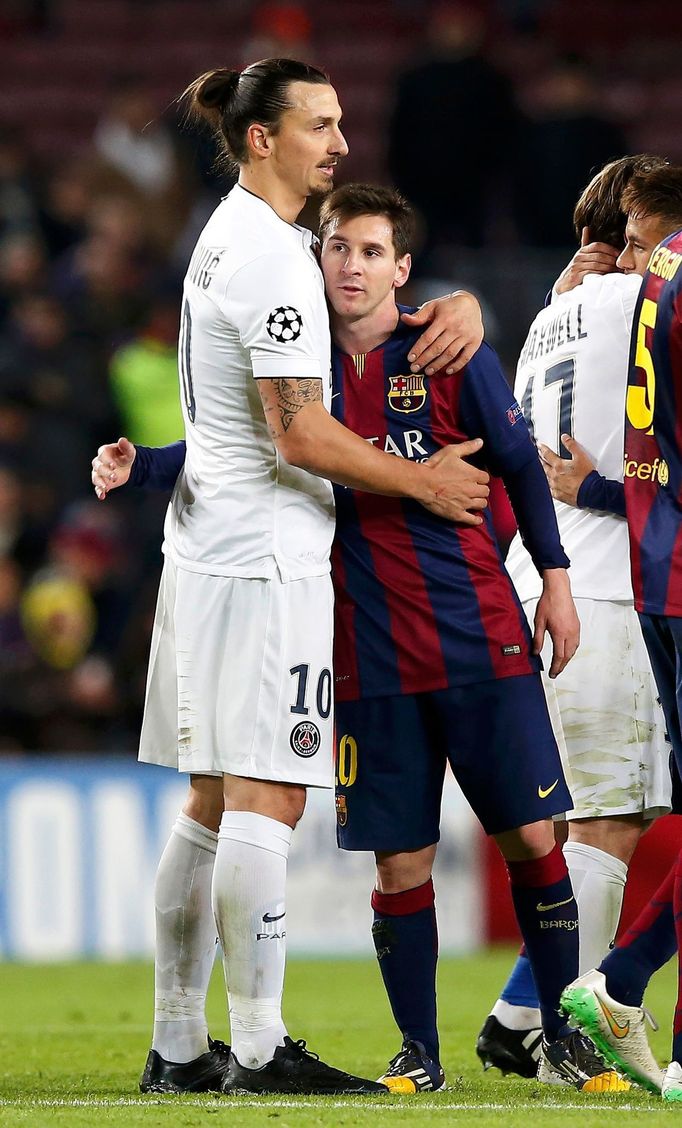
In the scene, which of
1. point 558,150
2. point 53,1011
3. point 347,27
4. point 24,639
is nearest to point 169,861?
point 53,1011

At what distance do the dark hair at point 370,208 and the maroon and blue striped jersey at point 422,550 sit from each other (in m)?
0.24

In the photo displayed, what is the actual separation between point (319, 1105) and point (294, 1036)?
2066mm

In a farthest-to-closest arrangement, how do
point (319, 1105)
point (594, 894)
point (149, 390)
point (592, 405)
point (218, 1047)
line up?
point (149, 390) → point (592, 405) → point (594, 894) → point (218, 1047) → point (319, 1105)

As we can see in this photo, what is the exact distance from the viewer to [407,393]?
14.3 ft

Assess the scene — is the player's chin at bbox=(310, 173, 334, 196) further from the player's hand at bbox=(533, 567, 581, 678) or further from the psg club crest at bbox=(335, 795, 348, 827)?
the psg club crest at bbox=(335, 795, 348, 827)

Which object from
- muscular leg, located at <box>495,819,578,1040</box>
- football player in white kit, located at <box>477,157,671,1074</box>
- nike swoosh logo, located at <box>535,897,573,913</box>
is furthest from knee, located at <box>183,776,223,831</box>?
football player in white kit, located at <box>477,157,671,1074</box>

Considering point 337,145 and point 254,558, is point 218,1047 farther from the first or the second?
point 337,145

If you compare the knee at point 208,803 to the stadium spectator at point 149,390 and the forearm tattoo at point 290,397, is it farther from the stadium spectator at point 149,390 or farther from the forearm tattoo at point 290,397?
the stadium spectator at point 149,390

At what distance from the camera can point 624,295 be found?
4738mm

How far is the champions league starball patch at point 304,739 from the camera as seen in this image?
4109 mm

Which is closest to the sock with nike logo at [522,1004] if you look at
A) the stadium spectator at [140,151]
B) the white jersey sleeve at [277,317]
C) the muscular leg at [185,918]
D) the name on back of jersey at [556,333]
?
the muscular leg at [185,918]

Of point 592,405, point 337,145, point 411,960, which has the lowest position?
point 411,960

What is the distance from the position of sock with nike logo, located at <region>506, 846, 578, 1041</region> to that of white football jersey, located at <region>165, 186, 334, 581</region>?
912 mm

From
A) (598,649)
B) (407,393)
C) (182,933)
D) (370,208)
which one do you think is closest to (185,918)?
(182,933)
